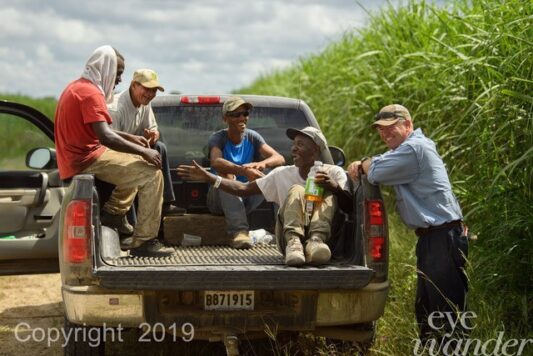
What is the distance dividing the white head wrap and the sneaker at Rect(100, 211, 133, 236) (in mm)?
859

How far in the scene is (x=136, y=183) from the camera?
6.39 meters

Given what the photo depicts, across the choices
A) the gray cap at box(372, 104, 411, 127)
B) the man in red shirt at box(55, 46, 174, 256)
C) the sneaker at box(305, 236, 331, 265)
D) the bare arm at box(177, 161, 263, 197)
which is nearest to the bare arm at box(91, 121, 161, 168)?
the man in red shirt at box(55, 46, 174, 256)

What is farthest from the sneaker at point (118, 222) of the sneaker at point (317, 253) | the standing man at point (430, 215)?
the standing man at point (430, 215)

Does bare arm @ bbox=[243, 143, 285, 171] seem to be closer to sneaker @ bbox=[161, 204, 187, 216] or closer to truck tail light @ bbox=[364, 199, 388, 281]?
sneaker @ bbox=[161, 204, 187, 216]

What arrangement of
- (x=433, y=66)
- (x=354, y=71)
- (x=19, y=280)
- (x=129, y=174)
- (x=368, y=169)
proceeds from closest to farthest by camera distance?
(x=368, y=169) < (x=129, y=174) < (x=433, y=66) < (x=19, y=280) < (x=354, y=71)

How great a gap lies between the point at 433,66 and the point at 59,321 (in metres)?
3.94

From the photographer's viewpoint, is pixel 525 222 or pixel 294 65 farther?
pixel 294 65

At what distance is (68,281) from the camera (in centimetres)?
542

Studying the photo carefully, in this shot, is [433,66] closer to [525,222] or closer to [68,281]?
[525,222]

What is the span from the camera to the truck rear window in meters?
7.35

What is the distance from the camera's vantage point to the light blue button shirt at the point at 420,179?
5859 millimetres

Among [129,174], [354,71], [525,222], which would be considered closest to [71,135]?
[129,174]

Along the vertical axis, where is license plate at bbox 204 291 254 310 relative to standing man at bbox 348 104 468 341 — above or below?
below

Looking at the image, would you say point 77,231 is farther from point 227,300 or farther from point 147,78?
point 147,78
